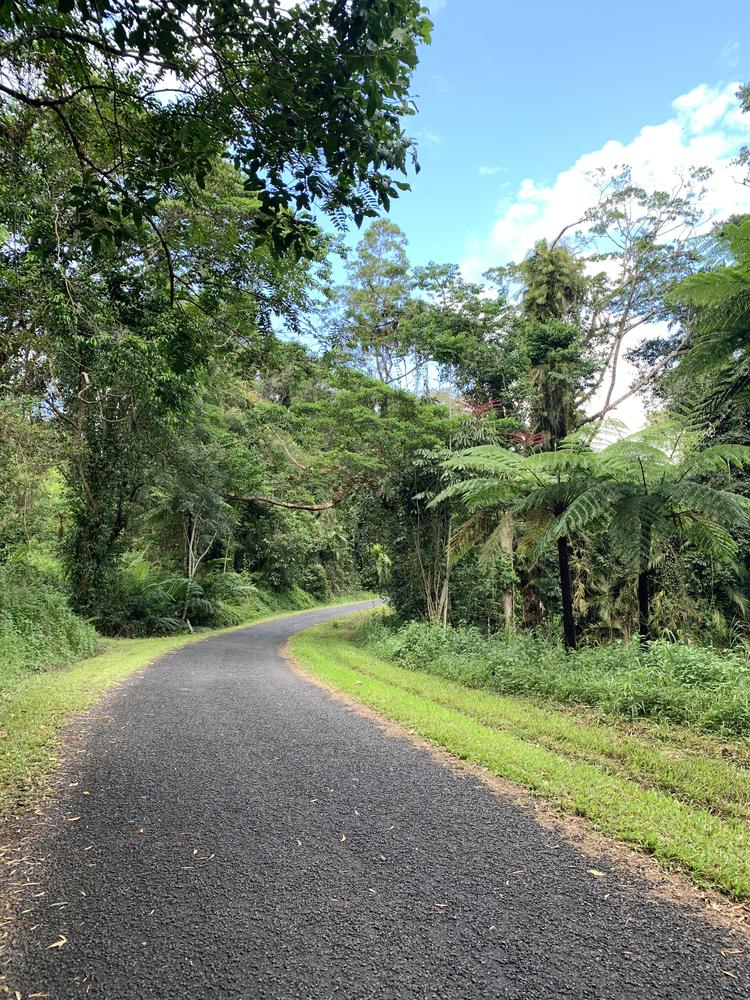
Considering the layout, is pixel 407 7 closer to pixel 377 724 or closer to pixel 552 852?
pixel 552 852

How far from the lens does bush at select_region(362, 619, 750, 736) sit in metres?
4.78

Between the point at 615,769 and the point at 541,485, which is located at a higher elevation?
the point at 541,485

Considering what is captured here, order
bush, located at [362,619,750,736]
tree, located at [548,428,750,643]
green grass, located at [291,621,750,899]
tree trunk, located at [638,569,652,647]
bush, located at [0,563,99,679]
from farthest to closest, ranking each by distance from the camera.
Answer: bush, located at [0,563,99,679]
tree trunk, located at [638,569,652,647]
tree, located at [548,428,750,643]
bush, located at [362,619,750,736]
green grass, located at [291,621,750,899]

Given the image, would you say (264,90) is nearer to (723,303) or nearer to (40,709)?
(723,303)

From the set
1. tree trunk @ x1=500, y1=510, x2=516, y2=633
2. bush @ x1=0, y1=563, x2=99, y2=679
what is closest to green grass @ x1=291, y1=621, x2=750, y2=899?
tree trunk @ x1=500, y1=510, x2=516, y2=633

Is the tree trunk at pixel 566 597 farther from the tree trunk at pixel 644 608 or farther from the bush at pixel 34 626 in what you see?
the bush at pixel 34 626

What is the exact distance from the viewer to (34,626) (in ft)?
29.9

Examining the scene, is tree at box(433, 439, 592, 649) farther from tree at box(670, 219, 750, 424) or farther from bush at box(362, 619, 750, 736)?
tree at box(670, 219, 750, 424)

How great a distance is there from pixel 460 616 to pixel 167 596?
8.35 meters

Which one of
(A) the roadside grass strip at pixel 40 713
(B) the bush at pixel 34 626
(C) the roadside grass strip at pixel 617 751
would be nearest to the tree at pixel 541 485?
(C) the roadside grass strip at pixel 617 751

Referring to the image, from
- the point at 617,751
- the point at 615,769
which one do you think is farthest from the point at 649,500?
the point at 615,769

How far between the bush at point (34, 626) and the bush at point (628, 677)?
20.6ft

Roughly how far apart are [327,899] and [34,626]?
348 inches

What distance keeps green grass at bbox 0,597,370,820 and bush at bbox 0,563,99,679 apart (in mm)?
316
